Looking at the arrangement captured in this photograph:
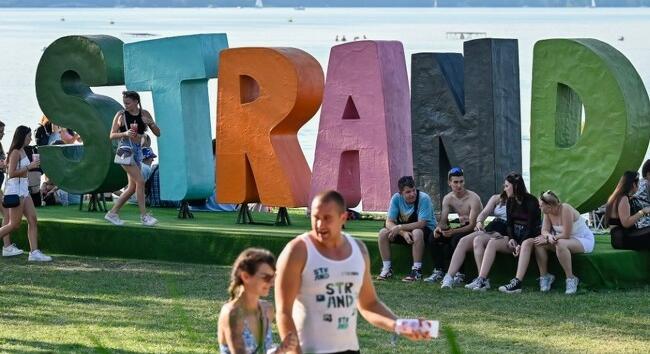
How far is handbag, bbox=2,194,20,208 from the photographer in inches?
650

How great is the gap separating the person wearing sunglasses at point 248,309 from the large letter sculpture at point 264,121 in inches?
338

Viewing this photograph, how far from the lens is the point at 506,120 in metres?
16.8

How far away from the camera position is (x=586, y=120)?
16328 mm

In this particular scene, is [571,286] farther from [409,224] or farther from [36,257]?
[36,257]

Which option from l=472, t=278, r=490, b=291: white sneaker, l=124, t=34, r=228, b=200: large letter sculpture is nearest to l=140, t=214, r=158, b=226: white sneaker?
l=124, t=34, r=228, b=200: large letter sculpture

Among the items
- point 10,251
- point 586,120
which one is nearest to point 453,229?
point 586,120

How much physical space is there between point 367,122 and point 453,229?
7.38 feet

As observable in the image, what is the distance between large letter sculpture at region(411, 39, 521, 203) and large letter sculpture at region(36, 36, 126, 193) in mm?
3779

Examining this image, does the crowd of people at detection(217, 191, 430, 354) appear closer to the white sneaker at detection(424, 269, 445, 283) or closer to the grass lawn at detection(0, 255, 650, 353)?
the grass lawn at detection(0, 255, 650, 353)

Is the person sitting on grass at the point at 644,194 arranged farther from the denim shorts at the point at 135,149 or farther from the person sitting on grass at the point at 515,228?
the denim shorts at the point at 135,149

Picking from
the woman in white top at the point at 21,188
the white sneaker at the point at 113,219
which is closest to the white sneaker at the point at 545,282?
the white sneaker at the point at 113,219

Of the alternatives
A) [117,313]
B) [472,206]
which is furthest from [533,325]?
[117,313]

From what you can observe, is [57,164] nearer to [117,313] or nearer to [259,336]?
[117,313]

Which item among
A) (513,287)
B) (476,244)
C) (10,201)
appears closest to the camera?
(513,287)
